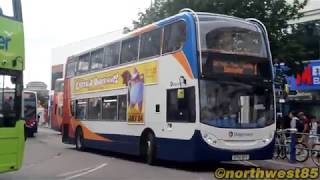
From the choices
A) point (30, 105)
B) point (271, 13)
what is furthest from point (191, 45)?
point (30, 105)

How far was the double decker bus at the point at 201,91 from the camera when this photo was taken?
1402 centimetres

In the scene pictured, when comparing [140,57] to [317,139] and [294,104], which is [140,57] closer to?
[317,139]

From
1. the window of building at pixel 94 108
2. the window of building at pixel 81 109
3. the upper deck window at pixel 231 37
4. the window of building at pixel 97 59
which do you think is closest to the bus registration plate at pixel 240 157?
the upper deck window at pixel 231 37

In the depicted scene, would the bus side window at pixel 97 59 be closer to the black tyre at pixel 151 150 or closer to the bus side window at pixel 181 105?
the black tyre at pixel 151 150

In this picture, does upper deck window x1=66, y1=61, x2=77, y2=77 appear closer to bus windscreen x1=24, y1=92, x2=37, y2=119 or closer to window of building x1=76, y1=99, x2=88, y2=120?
window of building x1=76, y1=99, x2=88, y2=120

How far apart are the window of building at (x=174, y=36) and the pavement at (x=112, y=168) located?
3.30 m

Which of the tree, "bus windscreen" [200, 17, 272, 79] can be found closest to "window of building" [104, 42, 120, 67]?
the tree

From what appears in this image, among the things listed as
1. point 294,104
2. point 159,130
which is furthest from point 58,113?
point 159,130

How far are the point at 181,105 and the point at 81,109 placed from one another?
8950mm

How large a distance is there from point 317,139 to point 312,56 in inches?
524

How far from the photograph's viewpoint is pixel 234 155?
14.1m

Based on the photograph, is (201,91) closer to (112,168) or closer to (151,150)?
(151,150)

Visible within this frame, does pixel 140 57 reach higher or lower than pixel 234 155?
higher

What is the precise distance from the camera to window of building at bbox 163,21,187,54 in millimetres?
14880
